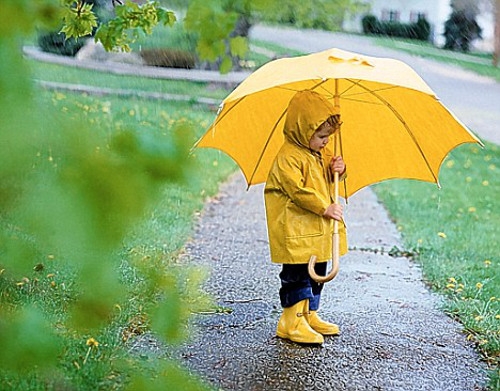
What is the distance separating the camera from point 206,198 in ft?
29.9

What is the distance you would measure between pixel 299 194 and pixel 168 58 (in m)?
18.8

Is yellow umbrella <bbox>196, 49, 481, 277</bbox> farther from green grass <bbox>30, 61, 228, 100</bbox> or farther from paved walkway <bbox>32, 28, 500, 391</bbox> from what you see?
green grass <bbox>30, 61, 228, 100</bbox>

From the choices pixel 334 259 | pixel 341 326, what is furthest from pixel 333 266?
pixel 341 326

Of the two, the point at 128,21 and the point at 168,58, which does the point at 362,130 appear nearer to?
the point at 128,21

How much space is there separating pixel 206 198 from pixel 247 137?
4088 mm

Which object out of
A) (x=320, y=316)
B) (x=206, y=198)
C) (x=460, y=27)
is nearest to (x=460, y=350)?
(x=320, y=316)

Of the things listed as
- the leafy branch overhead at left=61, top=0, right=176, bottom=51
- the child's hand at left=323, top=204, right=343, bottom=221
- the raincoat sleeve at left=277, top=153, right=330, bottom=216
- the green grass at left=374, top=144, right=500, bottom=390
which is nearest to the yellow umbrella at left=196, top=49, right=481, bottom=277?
the raincoat sleeve at left=277, top=153, right=330, bottom=216

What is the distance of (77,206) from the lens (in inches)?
38.0

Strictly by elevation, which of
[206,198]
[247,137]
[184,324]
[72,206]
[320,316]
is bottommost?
[206,198]

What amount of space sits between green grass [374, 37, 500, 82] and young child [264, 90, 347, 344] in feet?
74.3

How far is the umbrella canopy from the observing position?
4.82 meters

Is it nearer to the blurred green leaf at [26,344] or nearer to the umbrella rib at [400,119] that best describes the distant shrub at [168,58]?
the umbrella rib at [400,119]

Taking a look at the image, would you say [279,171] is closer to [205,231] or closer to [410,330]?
[410,330]

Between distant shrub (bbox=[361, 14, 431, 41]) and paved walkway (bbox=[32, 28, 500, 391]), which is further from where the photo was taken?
distant shrub (bbox=[361, 14, 431, 41])
